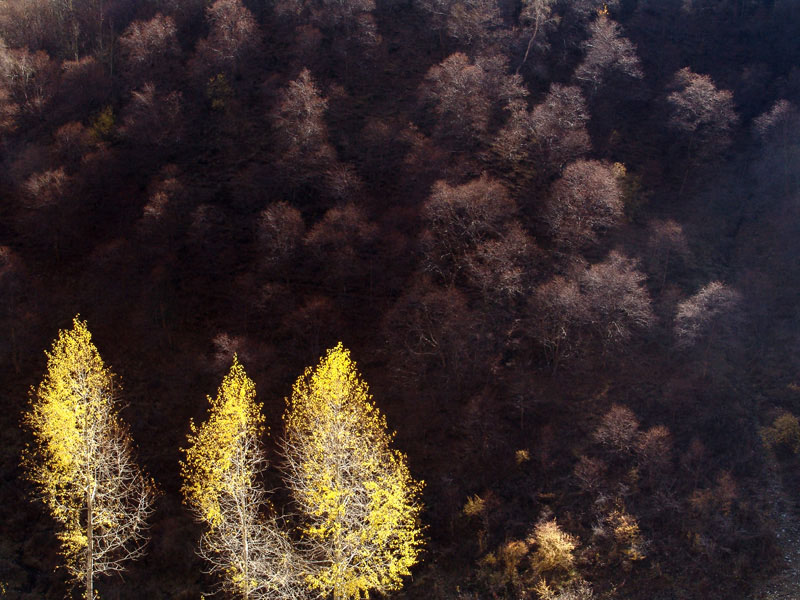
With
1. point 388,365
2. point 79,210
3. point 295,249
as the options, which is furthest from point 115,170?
point 388,365

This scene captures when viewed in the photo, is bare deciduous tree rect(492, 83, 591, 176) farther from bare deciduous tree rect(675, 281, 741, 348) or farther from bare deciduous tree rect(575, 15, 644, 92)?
bare deciduous tree rect(675, 281, 741, 348)

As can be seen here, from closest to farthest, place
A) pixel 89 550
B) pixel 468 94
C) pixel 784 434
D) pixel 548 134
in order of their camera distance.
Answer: pixel 89 550, pixel 784 434, pixel 548 134, pixel 468 94

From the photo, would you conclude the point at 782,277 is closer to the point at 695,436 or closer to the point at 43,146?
the point at 695,436

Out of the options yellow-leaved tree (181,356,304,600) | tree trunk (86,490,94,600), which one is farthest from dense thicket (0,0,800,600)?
yellow-leaved tree (181,356,304,600)

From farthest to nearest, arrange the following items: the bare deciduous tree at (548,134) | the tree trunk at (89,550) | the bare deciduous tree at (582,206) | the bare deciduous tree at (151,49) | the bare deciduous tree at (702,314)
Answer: the bare deciduous tree at (151,49), the bare deciduous tree at (548,134), the bare deciduous tree at (582,206), the bare deciduous tree at (702,314), the tree trunk at (89,550)

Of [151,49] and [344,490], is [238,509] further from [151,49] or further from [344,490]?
[151,49]

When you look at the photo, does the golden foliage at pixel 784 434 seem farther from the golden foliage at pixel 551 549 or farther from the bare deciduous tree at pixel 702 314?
the golden foliage at pixel 551 549

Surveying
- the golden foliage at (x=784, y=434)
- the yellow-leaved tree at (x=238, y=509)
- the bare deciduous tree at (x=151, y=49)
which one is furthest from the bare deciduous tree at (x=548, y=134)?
the bare deciduous tree at (x=151, y=49)

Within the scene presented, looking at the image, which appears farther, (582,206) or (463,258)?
(582,206)

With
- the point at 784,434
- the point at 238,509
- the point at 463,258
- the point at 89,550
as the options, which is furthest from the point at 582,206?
the point at 89,550
